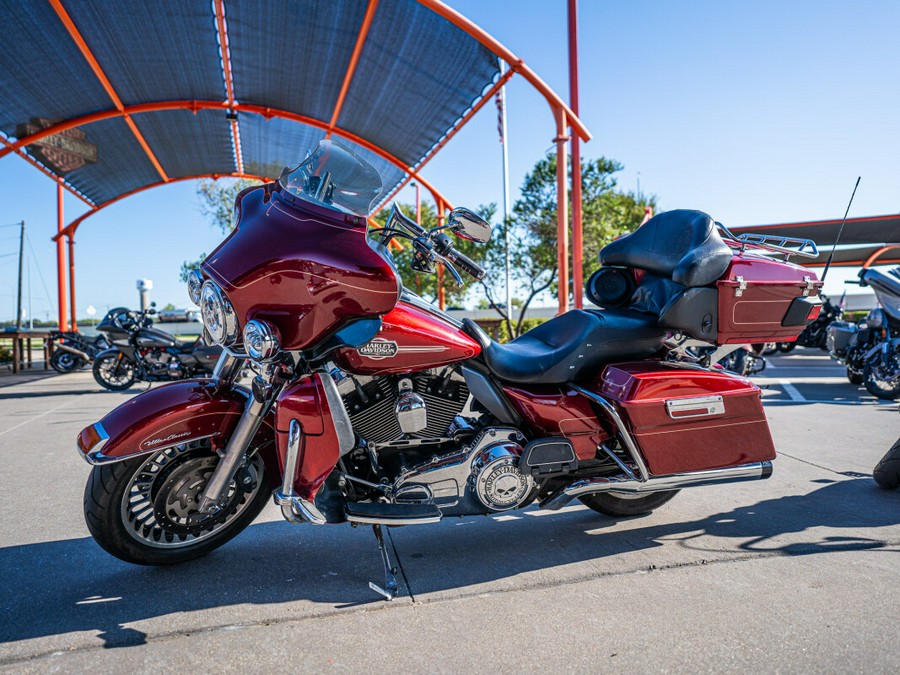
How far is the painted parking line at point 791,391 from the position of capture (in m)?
8.04

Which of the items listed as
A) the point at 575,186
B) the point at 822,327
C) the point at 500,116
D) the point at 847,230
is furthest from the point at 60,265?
the point at 847,230

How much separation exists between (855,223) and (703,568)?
21.2m

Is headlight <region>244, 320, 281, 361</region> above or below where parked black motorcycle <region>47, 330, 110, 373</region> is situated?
below

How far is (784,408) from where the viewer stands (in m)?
7.13

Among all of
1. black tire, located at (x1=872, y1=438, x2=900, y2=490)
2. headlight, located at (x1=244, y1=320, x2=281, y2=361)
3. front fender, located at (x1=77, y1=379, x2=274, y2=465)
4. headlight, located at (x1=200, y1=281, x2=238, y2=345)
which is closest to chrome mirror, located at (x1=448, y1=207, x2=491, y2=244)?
headlight, located at (x1=244, y1=320, x2=281, y2=361)

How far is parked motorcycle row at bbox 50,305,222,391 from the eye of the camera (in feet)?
30.6

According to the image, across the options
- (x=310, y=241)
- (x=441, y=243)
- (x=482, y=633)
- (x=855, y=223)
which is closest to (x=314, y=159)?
(x=310, y=241)

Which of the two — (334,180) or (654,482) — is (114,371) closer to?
(334,180)

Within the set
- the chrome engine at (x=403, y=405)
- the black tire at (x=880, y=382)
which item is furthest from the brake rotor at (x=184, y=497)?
the black tire at (x=880, y=382)

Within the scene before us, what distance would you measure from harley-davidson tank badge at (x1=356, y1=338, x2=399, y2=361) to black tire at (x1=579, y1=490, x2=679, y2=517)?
5.01ft

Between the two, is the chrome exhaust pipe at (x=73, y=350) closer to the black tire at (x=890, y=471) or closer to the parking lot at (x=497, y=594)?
the parking lot at (x=497, y=594)

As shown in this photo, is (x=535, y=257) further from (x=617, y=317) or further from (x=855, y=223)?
(x=617, y=317)

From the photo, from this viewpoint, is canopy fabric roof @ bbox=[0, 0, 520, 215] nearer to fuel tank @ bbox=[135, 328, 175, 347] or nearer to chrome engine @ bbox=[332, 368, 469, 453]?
fuel tank @ bbox=[135, 328, 175, 347]

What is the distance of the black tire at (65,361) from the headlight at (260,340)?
12425 mm
